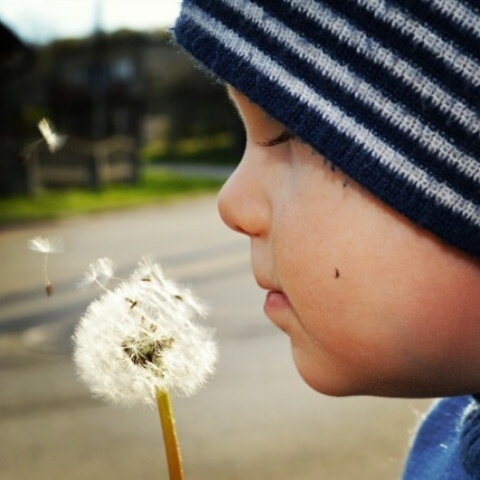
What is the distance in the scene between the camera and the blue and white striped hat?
0.73 metres

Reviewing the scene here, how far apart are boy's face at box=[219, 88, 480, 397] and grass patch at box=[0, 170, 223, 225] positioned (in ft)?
35.4

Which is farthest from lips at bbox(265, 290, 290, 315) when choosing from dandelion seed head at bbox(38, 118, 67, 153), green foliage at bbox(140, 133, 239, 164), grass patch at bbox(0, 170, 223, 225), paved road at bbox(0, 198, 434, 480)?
green foliage at bbox(140, 133, 239, 164)

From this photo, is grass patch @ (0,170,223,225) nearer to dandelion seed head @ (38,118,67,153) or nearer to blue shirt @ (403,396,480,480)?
blue shirt @ (403,396,480,480)

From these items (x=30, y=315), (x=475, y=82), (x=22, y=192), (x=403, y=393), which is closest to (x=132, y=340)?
(x=403, y=393)

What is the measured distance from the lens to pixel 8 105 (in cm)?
1394

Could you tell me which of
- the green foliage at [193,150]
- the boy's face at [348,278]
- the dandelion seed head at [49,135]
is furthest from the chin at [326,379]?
the green foliage at [193,150]

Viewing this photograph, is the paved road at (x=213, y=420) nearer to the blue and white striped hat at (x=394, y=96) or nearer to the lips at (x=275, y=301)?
the lips at (x=275, y=301)

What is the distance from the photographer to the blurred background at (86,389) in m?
3.92

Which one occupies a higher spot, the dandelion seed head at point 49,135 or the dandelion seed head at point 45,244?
the dandelion seed head at point 49,135

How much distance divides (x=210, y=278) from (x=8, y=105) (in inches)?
313

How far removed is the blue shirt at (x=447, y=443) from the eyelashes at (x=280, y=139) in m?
0.45

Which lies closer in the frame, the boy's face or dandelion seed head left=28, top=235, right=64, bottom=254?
the boy's face

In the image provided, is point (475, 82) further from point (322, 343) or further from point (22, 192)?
point (22, 192)

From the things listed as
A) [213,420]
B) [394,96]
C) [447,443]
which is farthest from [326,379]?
[213,420]
